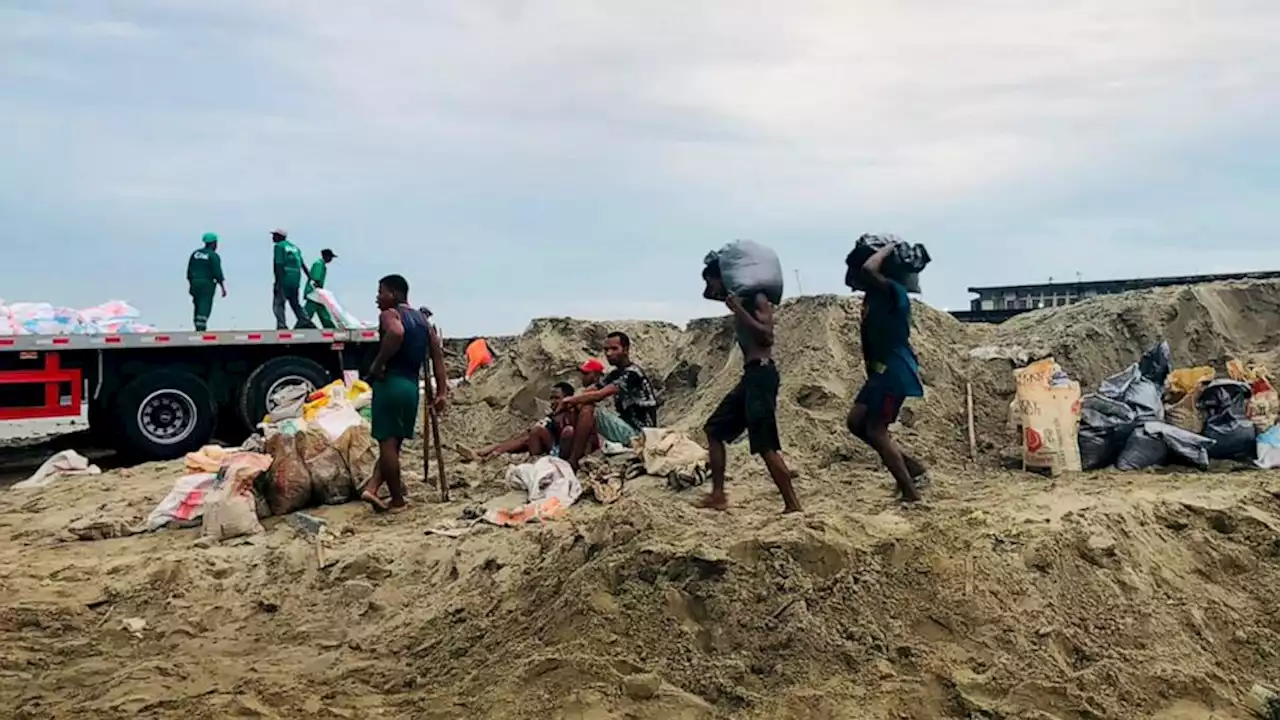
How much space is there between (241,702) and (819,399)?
5.47 m

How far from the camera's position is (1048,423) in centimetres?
779

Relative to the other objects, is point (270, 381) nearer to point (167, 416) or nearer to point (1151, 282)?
point (167, 416)

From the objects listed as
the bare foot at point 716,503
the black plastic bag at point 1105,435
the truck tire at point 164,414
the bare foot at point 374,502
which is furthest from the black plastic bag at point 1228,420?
the truck tire at point 164,414

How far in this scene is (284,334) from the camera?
39.5ft

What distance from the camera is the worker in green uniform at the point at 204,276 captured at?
12547 millimetres

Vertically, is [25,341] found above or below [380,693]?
above

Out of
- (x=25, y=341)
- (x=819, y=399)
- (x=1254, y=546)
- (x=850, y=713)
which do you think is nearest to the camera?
(x=850, y=713)

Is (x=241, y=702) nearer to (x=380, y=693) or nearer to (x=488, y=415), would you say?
(x=380, y=693)

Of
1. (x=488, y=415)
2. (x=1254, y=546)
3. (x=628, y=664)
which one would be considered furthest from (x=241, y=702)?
(x=488, y=415)

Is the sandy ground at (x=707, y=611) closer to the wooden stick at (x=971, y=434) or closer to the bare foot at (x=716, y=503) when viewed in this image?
the bare foot at (x=716, y=503)

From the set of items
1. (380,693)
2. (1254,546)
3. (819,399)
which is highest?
(819,399)

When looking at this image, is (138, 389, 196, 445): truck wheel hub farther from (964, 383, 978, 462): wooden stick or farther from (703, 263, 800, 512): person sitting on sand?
(964, 383, 978, 462): wooden stick

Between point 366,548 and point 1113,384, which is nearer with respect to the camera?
point 366,548

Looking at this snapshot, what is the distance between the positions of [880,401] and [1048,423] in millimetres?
2095
